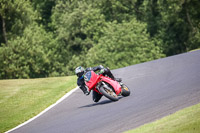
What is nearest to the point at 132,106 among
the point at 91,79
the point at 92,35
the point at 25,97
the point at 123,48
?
the point at 91,79

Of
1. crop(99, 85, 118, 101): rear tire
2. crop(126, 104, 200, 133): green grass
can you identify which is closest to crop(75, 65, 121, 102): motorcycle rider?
crop(99, 85, 118, 101): rear tire

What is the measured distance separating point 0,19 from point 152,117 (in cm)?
3687

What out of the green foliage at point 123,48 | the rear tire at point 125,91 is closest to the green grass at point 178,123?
the rear tire at point 125,91

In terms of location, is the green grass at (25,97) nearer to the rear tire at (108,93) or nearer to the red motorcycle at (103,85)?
the red motorcycle at (103,85)

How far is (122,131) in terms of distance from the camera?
27.9ft

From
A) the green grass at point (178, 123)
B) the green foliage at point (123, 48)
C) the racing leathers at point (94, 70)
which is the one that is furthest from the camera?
the green foliage at point (123, 48)

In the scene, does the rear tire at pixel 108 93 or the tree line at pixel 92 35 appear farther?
the tree line at pixel 92 35

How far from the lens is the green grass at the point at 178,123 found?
7.20 meters

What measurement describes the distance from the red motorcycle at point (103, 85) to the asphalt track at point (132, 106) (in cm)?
33

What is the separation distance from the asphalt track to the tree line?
26.8m

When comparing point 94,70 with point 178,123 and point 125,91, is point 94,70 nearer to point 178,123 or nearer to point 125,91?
point 125,91

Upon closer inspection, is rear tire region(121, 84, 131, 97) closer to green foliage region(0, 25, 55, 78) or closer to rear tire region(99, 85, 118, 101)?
rear tire region(99, 85, 118, 101)

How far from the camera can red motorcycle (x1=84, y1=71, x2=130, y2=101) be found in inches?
488

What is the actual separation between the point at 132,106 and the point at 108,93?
1516 mm
